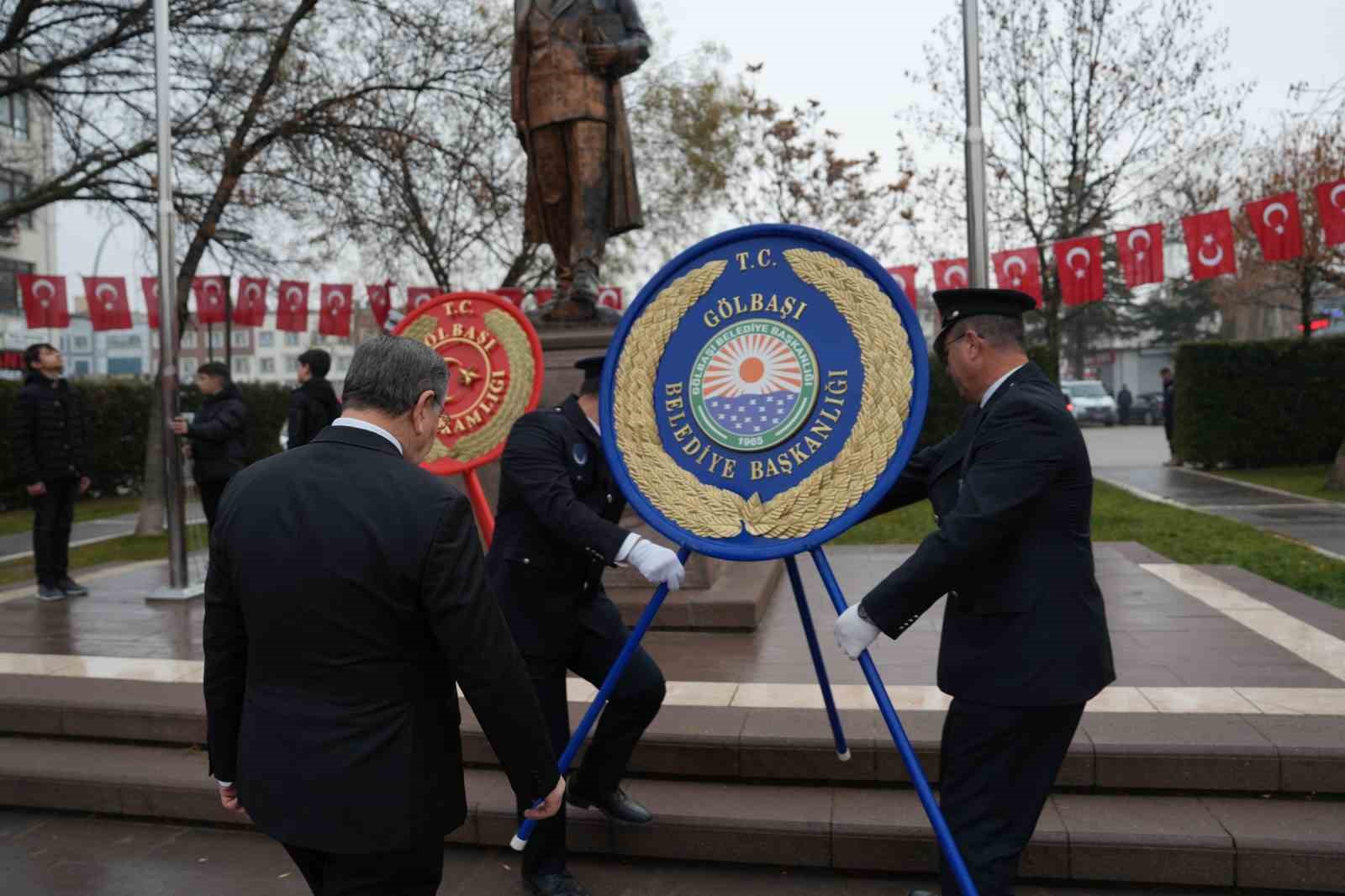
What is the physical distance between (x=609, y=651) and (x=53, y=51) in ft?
42.1

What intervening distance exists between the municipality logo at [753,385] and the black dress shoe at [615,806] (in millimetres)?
1576

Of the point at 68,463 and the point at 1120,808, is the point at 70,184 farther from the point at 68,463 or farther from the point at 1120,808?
the point at 1120,808

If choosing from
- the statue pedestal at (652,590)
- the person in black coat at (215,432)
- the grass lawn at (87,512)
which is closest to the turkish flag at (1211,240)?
the statue pedestal at (652,590)

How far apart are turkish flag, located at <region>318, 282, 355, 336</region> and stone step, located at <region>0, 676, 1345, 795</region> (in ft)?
56.8

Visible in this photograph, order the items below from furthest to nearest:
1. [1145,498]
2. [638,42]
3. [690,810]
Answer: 1. [1145,498]
2. [638,42]
3. [690,810]

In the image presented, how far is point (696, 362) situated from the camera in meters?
3.34

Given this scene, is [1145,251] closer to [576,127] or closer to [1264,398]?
[1264,398]

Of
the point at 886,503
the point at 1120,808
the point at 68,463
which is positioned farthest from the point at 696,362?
the point at 68,463

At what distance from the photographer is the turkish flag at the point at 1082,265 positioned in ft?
54.3

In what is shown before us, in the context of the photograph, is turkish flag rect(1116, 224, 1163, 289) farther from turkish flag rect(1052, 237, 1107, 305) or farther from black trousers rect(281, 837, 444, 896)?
black trousers rect(281, 837, 444, 896)

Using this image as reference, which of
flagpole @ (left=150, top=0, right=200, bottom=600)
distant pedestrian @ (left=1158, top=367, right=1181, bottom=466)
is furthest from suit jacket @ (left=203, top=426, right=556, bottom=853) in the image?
distant pedestrian @ (left=1158, top=367, right=1181, bottom=466)

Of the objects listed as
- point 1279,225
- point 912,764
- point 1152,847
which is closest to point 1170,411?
point 1279,225

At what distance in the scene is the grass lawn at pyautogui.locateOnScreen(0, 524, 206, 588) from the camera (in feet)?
33.9

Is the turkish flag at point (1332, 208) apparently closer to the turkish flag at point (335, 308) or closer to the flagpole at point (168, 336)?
the flagpole at point (168, 336)
